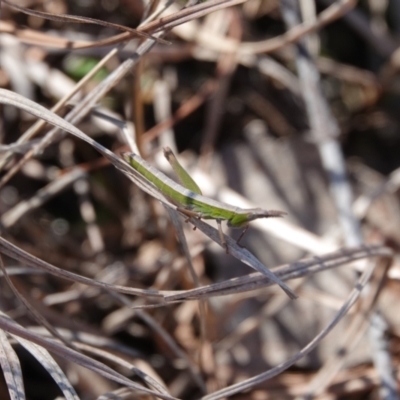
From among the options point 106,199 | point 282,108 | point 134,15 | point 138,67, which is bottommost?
point 106,199

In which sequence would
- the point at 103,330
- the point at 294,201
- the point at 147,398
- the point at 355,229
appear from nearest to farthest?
1. the point at 147,398
2. the point at 355,229
3. the point at 103,330
4. the point at 294,201

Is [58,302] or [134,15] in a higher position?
[134,15]

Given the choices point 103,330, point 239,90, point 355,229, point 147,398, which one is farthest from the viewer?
point 239,90

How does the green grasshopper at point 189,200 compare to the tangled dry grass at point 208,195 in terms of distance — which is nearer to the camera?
the green grasshopper at point 189,200

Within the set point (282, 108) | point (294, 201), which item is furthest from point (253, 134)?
point (294, 201)

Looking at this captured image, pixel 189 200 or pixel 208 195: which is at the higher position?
pixel 208 195

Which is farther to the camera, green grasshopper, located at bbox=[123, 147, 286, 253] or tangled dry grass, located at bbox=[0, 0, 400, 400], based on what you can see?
tangled dry grass, located at bbox=[0, 0, 400, 400]

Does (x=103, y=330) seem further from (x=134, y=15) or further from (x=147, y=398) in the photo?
(x=134, y=15)

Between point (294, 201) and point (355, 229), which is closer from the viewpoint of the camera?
point (355, 229)
